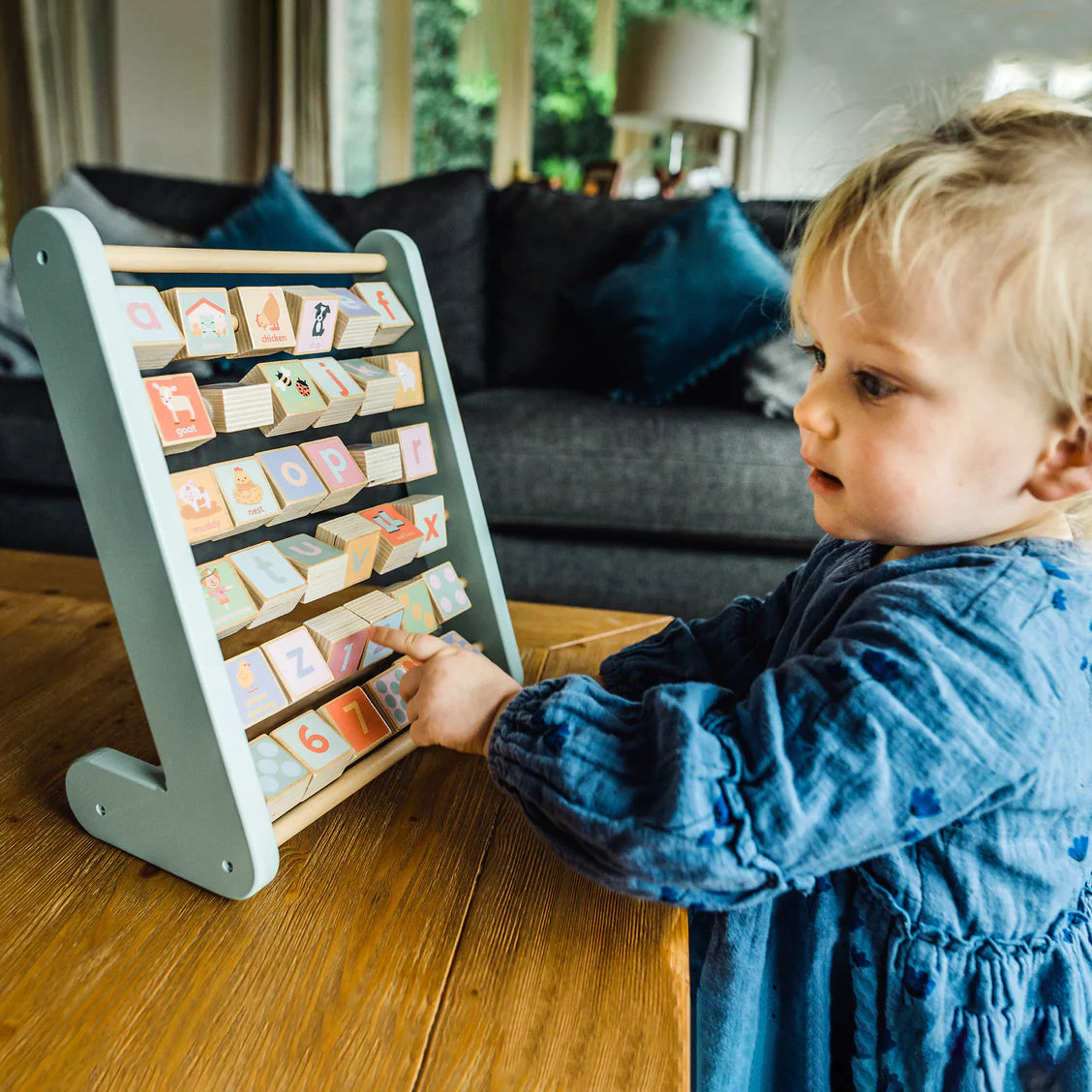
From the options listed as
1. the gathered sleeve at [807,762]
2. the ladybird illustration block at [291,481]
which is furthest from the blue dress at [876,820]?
the ladybird illustration block at [291,481]

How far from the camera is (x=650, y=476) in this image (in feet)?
5.57

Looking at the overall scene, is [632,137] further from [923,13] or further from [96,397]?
[96,397]

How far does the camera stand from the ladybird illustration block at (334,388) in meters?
0.62

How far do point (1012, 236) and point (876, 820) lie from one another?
1.04 ft

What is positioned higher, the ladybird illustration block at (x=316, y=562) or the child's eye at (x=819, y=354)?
the child's eye at (x=819, y=354)

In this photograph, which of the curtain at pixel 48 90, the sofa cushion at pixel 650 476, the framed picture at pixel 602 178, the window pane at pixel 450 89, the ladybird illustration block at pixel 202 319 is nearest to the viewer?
the ladybird illustration block at pixel 202 319

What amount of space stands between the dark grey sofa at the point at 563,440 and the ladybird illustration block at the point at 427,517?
90cm

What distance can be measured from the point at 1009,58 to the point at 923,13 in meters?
0.43

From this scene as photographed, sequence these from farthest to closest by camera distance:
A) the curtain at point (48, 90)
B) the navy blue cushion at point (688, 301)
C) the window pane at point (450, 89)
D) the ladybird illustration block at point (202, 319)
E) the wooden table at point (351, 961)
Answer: the window pane at point (450, 89)
the curtain at point (48, 90)
the navy blue cushion at point (688, 301)
the ladybird illustration block at point (202, 319)
the wooden table at point (351, 961)

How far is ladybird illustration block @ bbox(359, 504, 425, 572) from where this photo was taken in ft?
2.20

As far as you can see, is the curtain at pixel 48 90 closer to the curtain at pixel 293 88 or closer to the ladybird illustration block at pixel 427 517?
the curtain at pixel 293 88

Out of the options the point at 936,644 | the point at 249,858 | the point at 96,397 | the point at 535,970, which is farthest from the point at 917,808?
the point at 96,397

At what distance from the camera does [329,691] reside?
82 centimetres

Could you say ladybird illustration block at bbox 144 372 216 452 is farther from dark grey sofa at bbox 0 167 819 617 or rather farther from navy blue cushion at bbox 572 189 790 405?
navy blue cushion at bbox 572 189 790 405
